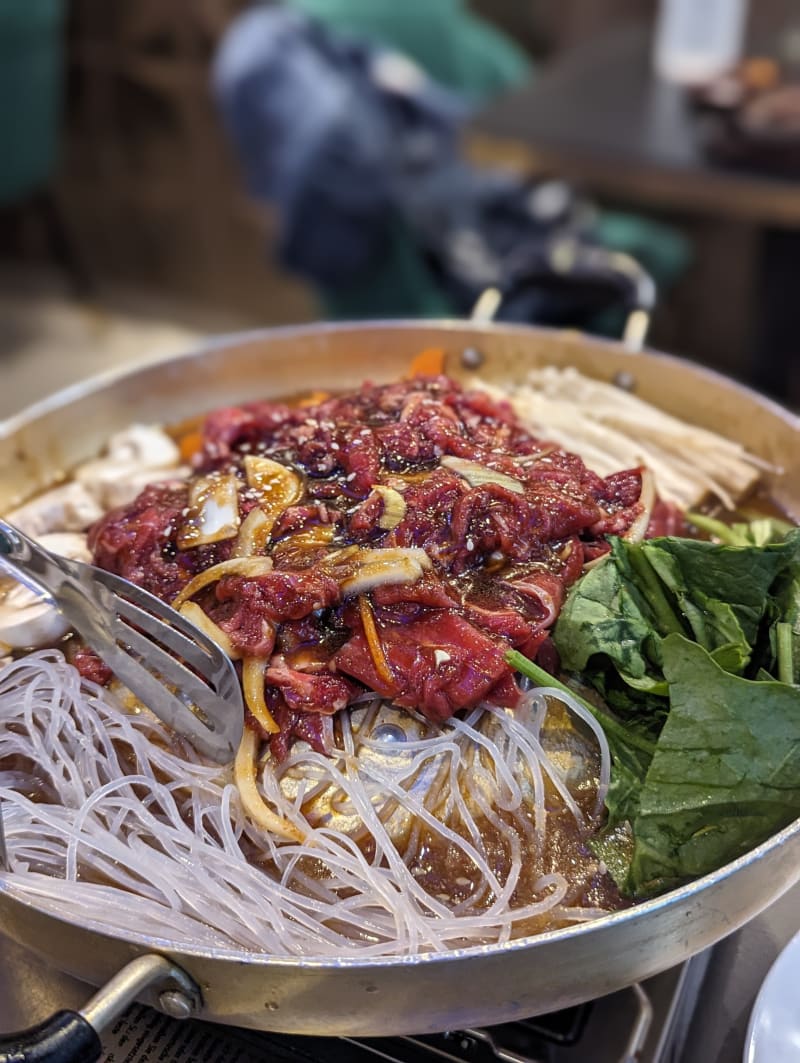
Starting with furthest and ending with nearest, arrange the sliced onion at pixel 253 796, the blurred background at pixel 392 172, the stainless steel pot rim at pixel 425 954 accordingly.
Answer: the blurred background at pixel 392 172, the sliced onion at pixel 253 796, the stainless steel pot rim at pixel 425 954

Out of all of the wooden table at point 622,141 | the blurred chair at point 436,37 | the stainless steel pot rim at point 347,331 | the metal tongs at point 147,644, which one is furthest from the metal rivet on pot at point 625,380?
the blurred chair at point 436,37

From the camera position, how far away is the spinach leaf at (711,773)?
143cm

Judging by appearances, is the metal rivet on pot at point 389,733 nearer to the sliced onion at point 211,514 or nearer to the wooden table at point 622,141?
the sliced onion at point 211,514

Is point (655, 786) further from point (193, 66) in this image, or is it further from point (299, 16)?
point (193, 66)

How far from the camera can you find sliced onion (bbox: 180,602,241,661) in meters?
1.62

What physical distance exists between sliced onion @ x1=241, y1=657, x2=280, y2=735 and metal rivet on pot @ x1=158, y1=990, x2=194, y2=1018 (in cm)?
43

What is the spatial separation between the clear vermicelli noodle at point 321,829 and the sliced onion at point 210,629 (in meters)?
0.19

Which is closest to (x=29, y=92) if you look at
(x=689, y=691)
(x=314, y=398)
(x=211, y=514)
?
(x=314, y=398)

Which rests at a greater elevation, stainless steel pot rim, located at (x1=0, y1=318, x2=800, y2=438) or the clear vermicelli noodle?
stainless steel pot rim, located at (x1=0, y1=318, x2=800, y2=438)

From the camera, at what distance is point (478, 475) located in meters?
1.85

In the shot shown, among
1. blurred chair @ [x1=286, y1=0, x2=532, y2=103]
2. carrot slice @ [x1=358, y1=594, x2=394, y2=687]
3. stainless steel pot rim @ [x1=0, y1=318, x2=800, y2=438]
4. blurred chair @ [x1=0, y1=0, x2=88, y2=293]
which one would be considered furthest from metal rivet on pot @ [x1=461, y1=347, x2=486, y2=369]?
blurred chair @ [x1=0, y1=0, x2=88, y2=293]

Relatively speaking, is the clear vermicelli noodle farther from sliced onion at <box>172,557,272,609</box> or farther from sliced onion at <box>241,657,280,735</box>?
sliced onion at <box>172,557,272,609</box>

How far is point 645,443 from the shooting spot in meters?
2.32

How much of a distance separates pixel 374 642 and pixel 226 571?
1.00 ft
